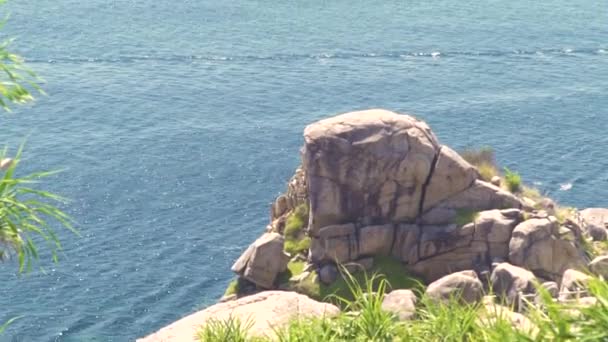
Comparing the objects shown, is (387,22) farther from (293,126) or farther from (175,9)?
(293,126)

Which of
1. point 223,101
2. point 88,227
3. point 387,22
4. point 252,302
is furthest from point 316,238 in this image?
point 387,22

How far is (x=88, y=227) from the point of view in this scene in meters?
89.2

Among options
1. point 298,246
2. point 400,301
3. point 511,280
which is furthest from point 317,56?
point 400,301

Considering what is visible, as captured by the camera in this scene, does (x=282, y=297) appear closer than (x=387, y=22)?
Yes

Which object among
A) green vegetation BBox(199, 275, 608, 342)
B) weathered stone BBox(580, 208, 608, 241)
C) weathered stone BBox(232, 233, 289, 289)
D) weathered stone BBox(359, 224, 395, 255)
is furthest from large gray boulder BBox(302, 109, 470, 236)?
green vegetation BBox(199, 275, 608, 342)

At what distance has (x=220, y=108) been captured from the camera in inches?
4774

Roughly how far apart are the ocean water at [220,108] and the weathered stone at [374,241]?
1537cm

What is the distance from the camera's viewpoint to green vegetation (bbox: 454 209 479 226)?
64.3 metres

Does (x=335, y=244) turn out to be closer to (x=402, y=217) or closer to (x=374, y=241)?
(x=374, y=241)

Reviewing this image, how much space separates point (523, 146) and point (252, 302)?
199ft

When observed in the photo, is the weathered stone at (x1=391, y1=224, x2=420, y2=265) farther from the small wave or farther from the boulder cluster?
the small wave

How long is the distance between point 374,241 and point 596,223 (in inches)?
799

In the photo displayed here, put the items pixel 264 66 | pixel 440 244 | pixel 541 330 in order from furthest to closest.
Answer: pixel 264 66
pixel 440 244
pixel 541 330

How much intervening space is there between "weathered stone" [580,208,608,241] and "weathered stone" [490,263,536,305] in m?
15.7
